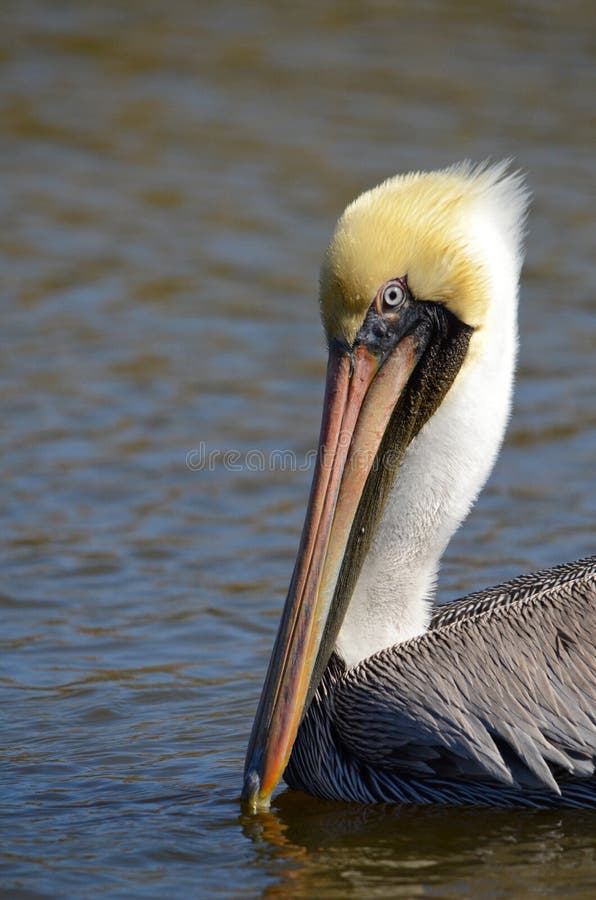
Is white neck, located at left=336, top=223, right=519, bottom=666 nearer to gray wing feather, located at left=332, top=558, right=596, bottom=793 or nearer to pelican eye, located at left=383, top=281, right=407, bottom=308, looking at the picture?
gray wing feather, located at left=332, top=558, right=596, bottom=793

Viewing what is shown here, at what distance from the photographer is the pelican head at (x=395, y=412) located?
3.94m

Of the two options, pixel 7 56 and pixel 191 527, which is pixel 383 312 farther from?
pixel 7 56

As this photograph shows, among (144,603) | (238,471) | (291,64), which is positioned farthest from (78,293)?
(291,64)

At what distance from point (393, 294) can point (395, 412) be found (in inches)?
11.8

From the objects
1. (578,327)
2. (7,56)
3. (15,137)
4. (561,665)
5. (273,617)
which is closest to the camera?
(561,665)

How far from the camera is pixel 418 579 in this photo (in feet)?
13.8

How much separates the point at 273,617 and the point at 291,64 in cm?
762

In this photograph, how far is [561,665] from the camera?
4.04 meters

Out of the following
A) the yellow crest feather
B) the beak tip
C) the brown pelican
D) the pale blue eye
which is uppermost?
the yellow crest feather

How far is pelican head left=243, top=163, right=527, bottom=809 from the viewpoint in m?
3.94

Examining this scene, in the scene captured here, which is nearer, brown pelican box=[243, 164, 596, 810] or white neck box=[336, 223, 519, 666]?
brown pelican box=[243, 164, 596, 810]

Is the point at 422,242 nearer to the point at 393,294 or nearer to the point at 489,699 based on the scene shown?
the point at 393,294

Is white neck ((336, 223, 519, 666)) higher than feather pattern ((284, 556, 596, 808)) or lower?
higher

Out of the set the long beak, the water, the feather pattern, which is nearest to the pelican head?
the long beak
